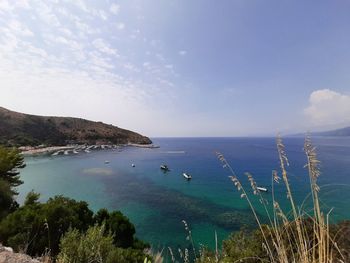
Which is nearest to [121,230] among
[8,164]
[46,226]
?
[46,226]

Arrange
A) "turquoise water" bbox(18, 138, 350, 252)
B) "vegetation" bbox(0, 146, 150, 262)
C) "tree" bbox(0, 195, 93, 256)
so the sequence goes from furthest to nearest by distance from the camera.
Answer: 1. "turquoise water" bbox(18, 138, 350, 252)
2. "tree" bbox(0, 195, 93, 256)
3. "vegetation" bbox(0, 146, 150, 262)

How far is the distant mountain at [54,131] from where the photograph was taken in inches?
3275

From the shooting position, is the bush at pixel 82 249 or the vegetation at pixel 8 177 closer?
the bush at pixel 82 249

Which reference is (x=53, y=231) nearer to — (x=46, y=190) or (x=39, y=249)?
(x=39, y=249)

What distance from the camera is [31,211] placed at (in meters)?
11.0

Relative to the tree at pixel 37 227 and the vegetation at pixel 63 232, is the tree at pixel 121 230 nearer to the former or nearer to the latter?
Result: the vegetation at pixel 63 232

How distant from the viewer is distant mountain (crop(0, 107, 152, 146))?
8319 cm

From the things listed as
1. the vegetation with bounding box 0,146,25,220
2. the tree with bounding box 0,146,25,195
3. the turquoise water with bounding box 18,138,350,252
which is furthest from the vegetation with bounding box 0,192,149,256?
the tree with bounding box 0,146,25,195

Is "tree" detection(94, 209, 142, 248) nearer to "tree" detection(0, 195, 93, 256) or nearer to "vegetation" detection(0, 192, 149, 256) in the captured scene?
"vegetation" detection(0, 192, 149, 256)

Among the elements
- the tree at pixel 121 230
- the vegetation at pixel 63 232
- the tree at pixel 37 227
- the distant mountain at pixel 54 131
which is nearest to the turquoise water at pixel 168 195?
the tree at pixel 121 230

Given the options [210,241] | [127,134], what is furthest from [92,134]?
[210,241]

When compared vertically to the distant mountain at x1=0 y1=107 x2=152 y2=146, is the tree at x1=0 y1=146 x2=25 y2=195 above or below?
below

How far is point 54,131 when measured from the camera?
106 metres

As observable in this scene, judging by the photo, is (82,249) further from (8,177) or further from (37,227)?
(8,177)
